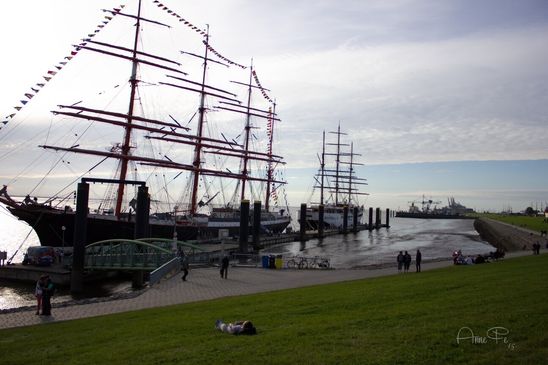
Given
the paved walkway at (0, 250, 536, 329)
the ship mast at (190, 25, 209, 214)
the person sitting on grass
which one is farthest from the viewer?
the ship mast at (190, 25, 209, 214)

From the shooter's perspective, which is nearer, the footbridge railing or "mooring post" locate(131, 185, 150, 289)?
the footbridge railing

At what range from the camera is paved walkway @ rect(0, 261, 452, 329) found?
18266 mm

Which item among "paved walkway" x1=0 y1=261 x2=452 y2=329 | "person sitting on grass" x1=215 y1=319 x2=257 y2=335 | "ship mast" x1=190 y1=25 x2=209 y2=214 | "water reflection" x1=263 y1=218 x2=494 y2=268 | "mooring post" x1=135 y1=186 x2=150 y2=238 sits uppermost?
"ship mast" x1=190 y1=25 x2=209 y2=214

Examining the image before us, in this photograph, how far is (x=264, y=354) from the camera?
9.16 meters

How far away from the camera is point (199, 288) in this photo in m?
24.2

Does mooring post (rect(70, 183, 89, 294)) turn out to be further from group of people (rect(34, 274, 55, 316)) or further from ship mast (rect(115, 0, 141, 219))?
ship mast (rect(115, 0, 141, 219))

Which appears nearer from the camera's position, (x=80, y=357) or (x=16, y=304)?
(x=80, y=357)

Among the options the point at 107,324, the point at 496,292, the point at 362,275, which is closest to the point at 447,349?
the point at 496,292

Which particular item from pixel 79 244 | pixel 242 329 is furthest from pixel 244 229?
pixel 242 329

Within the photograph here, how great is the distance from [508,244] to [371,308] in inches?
2638

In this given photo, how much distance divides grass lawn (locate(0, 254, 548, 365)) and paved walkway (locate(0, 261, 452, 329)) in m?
2.34

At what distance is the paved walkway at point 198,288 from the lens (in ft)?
59.9

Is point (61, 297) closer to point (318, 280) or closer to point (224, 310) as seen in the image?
point (318, 280)

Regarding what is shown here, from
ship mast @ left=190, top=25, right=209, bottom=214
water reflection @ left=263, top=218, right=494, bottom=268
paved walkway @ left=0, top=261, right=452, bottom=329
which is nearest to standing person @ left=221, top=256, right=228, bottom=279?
paved walkway @ left=0, top=261, right=452, bottom=329
